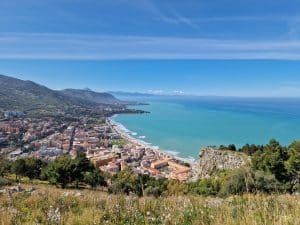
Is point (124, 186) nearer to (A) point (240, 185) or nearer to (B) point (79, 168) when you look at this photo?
(A) point (240, 185)

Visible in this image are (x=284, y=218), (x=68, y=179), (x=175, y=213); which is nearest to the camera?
(x=284, y=218)

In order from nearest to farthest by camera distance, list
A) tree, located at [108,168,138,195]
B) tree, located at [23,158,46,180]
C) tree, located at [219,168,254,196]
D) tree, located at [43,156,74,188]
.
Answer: tree, located at [219,168,254,196] < tree, located at [108,168,138,195] < tree, located at [43,156,74,188] < tree, located at [23,158,46,180]

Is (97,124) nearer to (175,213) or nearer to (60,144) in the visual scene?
(60,144)

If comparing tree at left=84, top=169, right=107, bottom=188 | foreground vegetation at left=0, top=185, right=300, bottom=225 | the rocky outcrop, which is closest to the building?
the rocky outcrop

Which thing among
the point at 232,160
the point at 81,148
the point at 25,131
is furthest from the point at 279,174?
the point at 25,131

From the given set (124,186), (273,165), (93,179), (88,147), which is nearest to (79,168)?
(93,179)

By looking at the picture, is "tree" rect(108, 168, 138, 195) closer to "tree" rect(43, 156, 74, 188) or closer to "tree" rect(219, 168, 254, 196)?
"tree" rect(219, 168, 254, 196)
